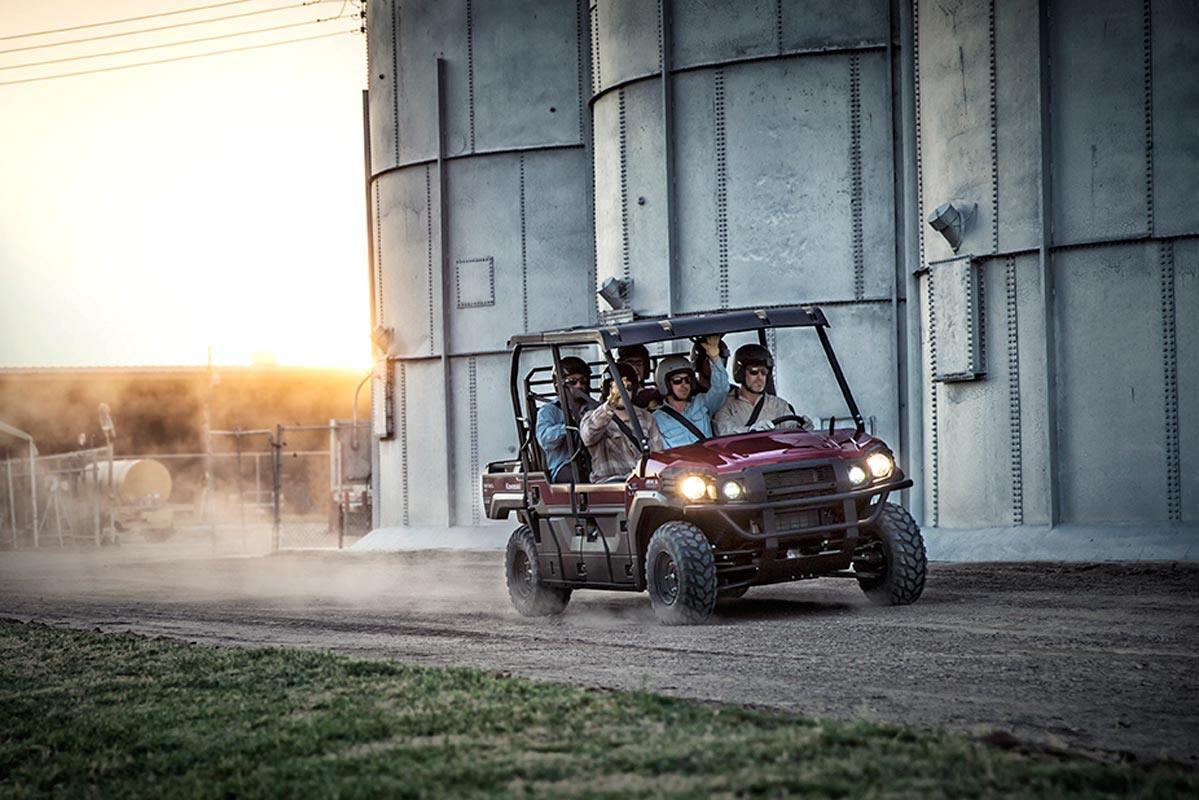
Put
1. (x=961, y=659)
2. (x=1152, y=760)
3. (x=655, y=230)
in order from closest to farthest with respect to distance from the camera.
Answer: (x=1152, y=760) < (x=961, y=659) < (x=655, y=230)

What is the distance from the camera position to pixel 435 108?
98.0 feet

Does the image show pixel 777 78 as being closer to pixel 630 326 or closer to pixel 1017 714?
pixel 630 326

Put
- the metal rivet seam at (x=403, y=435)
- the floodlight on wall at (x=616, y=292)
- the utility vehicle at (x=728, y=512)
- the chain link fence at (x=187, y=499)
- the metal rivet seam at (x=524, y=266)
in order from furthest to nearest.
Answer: the chain link fence at (x=187, y=499) < the metal rivet seam at (x=403, y=435) < the metal rivet seam at (x=524, y=266) < the floodlight on wall at (x=616, y=292) < the utility vehicle at (x=728, y=512)

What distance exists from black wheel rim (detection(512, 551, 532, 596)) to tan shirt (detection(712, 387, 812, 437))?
2085mm

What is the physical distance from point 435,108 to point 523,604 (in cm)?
1659

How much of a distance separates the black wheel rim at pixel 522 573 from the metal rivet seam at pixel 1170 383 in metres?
7.07

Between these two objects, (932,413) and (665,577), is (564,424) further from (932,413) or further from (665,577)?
(932,413)

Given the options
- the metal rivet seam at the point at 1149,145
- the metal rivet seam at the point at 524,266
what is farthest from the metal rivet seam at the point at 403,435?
the metal rivet seam at the point at 1149,145

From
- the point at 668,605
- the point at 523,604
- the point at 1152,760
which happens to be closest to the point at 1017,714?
the point at 1152,760

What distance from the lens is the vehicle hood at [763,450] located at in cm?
1270

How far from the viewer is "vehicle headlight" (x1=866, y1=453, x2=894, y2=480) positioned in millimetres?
12969

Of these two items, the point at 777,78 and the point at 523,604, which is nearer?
the point at 523,604

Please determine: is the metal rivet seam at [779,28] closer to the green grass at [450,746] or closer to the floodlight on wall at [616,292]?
the floodlight on wall at [616,292]

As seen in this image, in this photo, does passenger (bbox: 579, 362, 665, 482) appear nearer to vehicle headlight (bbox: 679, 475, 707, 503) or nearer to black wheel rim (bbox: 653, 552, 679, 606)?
vehicle headlight (bbox: 679, 475, 707, 503)
